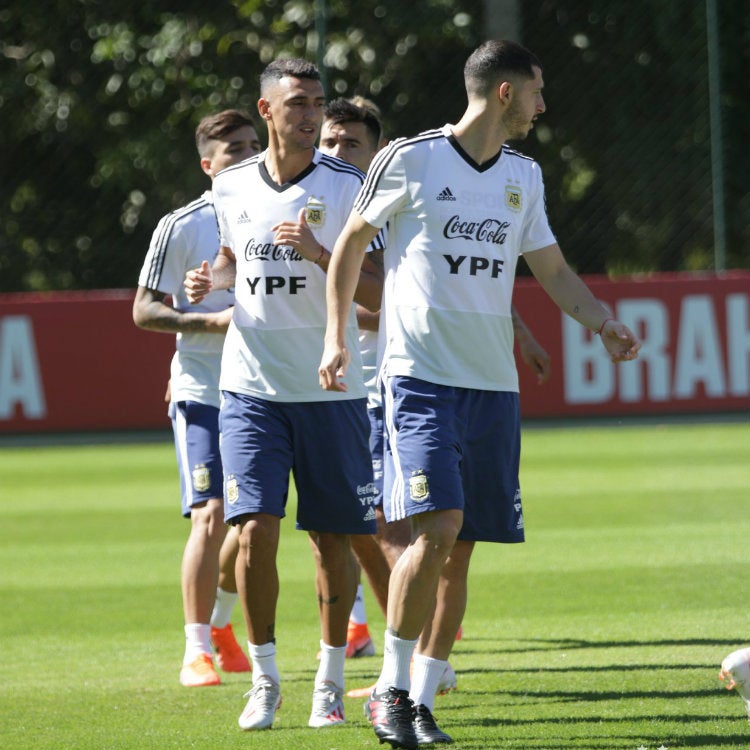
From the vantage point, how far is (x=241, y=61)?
20.8 meters

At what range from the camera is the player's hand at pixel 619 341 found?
537 centimetres

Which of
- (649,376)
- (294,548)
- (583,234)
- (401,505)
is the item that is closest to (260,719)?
(401,505)

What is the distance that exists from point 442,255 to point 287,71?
3.61 feet

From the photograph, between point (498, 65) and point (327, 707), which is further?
point (327, 707)

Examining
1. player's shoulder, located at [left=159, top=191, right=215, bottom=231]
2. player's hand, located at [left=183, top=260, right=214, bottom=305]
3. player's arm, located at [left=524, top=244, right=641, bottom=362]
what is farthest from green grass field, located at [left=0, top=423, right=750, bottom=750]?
player's shoulder, located at [left=159, top=191, right=215, bottom=231]

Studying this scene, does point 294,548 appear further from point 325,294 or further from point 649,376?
point 649,376

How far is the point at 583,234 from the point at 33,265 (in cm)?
756

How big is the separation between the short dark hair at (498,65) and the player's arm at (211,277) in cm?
128

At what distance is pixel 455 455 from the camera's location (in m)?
5.10

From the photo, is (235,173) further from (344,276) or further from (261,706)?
(261,706)

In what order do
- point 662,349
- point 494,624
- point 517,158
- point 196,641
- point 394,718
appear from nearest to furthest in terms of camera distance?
point 394,718, point 517,158, point 196,641, point 494,624, point 662,349

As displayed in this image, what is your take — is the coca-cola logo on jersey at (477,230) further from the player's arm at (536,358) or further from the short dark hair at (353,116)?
the short dark hair at (353,116)

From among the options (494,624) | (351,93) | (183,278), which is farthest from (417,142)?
(351,93)

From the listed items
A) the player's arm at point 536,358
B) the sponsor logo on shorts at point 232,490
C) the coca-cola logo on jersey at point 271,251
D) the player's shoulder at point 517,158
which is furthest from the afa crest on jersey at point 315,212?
the sponsor logo on shorts at point 232,490
